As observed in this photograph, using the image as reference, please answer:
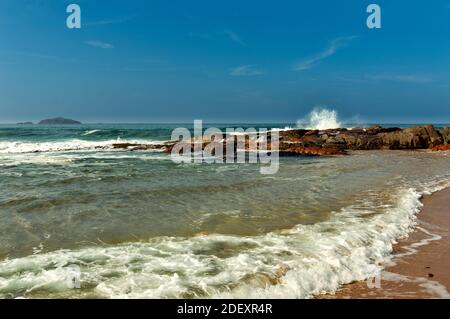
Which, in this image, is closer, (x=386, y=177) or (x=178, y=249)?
(x=178, y=249)

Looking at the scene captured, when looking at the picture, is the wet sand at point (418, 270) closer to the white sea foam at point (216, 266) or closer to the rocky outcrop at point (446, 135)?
the white sea foam at point (216, 266)

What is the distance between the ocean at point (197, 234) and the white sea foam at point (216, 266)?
0.02 metres

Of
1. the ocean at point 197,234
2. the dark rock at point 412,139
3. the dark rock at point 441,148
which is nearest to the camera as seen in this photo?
the ocean at point 197,234

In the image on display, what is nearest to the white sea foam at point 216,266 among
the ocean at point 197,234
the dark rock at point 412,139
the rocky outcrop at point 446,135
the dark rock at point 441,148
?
the ocean at point 197,234

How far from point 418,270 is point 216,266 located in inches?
114

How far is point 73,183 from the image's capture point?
12.6m

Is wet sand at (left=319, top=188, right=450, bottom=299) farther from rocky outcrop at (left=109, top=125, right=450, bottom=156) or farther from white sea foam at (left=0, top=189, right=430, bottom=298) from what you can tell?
rocky outcrop at (left=109, top=125, right=450, bottom=156)

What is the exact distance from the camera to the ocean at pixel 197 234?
15.8 feet

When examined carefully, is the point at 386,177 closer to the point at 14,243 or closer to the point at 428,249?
the point at 428,249

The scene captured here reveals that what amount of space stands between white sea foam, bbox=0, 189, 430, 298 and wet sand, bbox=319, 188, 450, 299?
213 millimetres

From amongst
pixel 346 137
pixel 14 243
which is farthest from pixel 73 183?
pixel 346 137

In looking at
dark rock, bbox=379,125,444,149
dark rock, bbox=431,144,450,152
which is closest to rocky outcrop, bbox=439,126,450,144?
dark rock, bbox=379,125,444,149

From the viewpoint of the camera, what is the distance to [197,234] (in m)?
6.95

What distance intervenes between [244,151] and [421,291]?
71.3 ft
